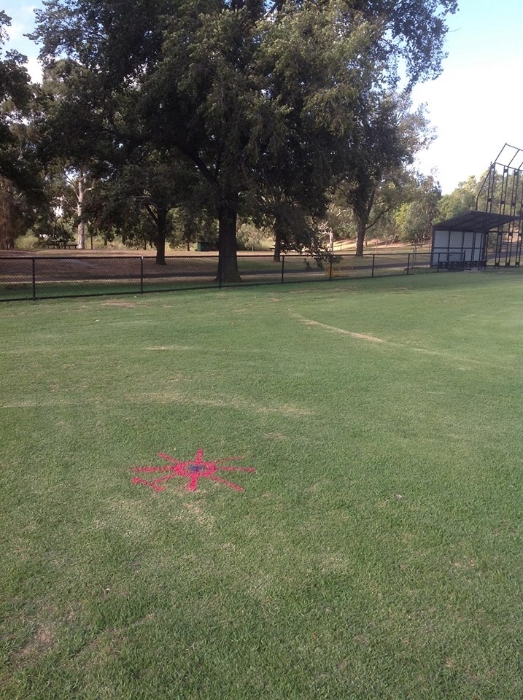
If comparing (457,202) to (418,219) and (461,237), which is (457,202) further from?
(461,237)

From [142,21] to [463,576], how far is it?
21.8 metres

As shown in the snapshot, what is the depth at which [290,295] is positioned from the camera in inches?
704

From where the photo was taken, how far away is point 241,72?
18922mm

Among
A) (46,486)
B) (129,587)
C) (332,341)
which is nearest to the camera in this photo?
(129,587)

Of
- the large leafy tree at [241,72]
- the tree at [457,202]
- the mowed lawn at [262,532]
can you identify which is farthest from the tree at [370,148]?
the tree at [457,202]

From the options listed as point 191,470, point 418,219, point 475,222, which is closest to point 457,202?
point 418,219

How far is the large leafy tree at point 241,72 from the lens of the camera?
699 inches

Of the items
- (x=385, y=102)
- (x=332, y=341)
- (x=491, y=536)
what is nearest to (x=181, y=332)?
(x=332, y=341)

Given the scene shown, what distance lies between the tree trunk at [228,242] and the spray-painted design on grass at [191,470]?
1706 centimetres

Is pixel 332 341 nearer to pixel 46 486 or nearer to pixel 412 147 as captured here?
pixel 46 486

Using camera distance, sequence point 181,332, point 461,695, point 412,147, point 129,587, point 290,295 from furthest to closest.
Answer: point 412,147 → point 290,295 → point 181,332 → point 129,587 → point 461,695

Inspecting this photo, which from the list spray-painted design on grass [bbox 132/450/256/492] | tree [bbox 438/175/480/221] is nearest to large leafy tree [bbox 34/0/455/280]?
spray-painted design on grass [bbox 132/450/256/492]

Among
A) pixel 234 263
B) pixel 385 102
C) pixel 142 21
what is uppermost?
pixel 142 21

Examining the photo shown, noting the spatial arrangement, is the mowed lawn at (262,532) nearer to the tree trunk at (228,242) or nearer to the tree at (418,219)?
the tree trunk at (228,242)
